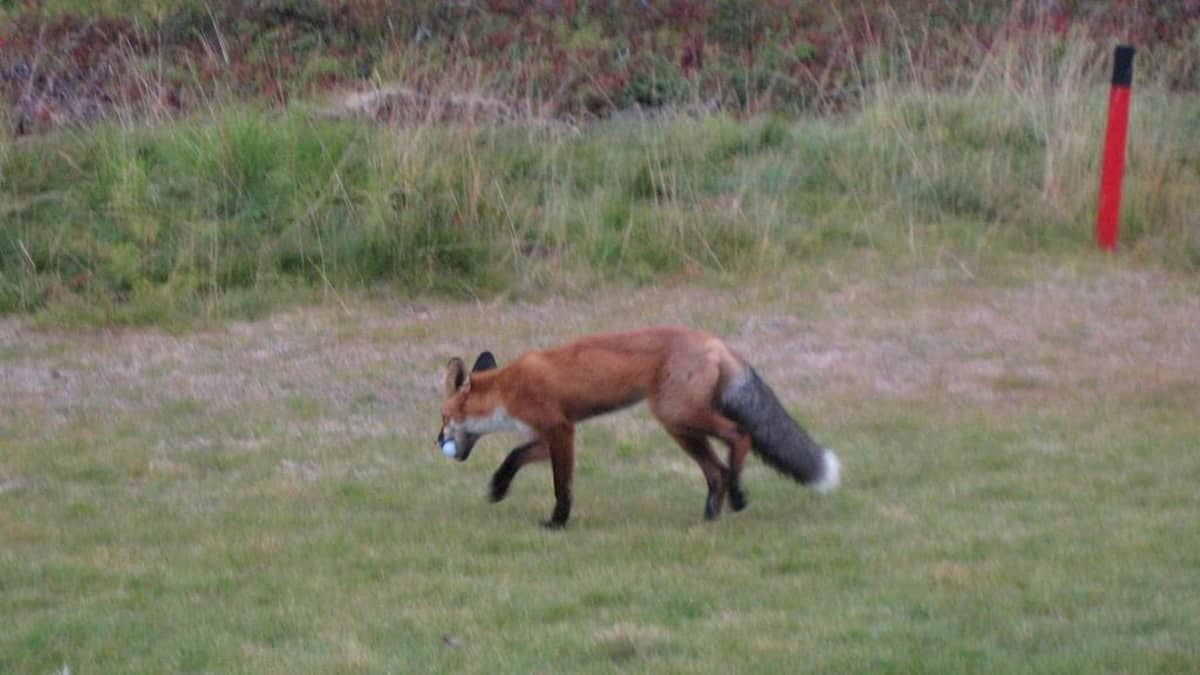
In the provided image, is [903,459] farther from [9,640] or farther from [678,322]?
[9,640]

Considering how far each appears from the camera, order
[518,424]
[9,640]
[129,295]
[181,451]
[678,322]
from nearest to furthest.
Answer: [9,640], [518,424], [181,451], [678,322], [129,295]

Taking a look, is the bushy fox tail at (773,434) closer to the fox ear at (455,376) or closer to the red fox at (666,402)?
the red fox at (666,402)

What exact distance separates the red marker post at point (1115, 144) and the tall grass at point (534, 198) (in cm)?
28

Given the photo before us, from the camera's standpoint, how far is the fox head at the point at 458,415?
7.82 metres

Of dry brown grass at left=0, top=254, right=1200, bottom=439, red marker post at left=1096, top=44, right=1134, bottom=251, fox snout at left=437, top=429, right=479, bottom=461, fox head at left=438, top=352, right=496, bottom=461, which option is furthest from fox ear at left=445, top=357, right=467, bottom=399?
red marker post at left=1096, top=44, right=1134, bottom=251

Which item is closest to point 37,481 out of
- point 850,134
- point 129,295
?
point 129,295

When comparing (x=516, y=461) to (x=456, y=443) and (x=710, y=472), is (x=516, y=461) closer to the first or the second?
(x=456, y=443)

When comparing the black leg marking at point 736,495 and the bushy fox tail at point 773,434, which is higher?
the bushy fox tail at point 773,434

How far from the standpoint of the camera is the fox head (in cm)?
782

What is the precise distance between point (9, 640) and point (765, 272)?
25.8 feet

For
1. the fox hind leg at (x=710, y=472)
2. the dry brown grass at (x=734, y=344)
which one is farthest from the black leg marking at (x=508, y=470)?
the dry brown grass at (x=734, y=344)

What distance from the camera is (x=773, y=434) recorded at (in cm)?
752

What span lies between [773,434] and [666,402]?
1.67 ft

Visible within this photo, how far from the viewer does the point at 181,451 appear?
9086mm
